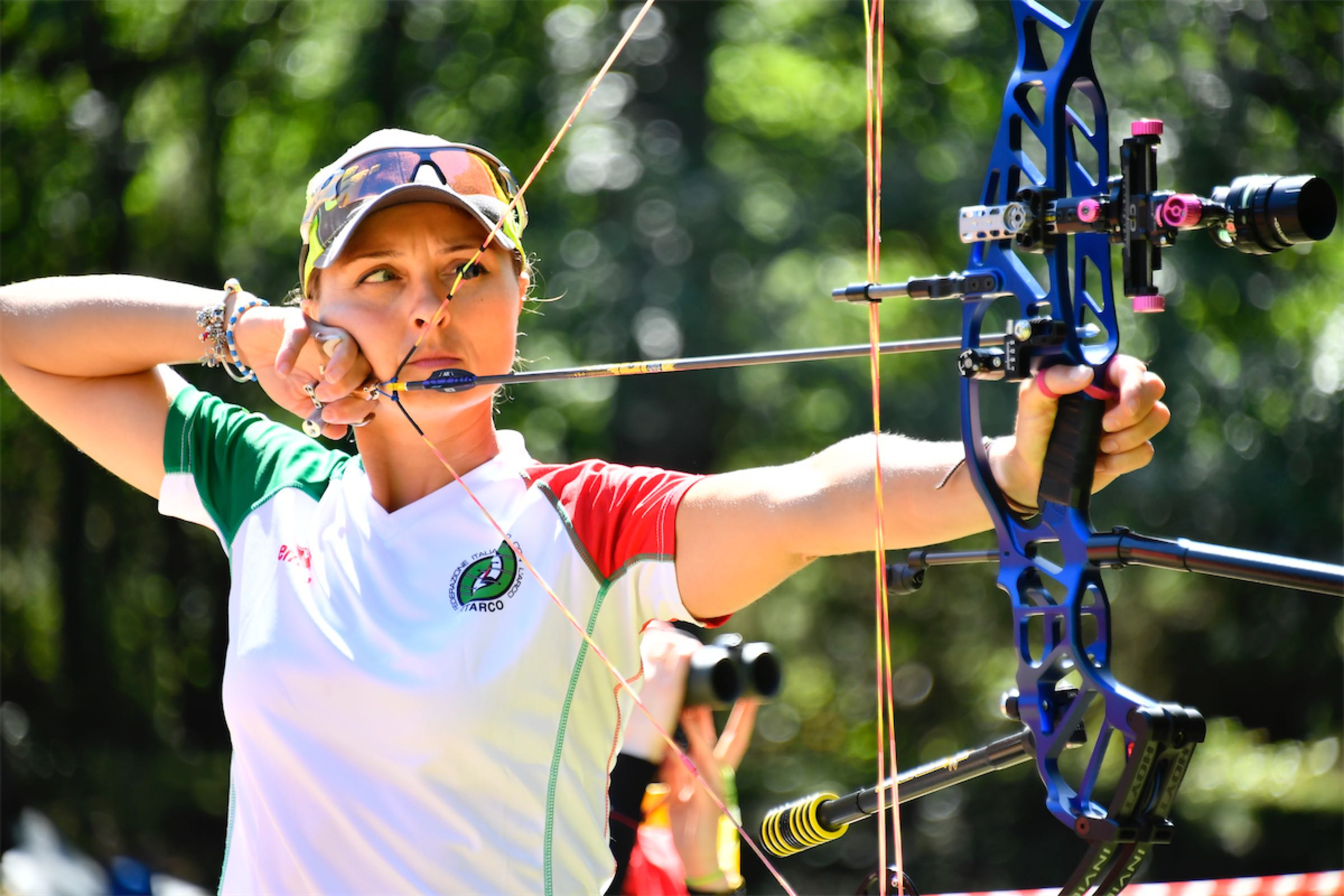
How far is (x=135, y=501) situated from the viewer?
7953 millimetres

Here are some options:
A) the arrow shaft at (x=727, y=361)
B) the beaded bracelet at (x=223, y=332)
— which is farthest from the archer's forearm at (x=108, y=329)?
the arrow shaft at (x=727, y=361)

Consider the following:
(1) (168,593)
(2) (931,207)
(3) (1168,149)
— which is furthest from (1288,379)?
(1) (168,593)

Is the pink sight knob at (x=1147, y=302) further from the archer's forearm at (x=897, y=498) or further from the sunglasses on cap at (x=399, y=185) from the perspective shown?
the sunglasses on cap at (x=399, y=185)

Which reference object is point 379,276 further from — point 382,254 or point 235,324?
point 235,324

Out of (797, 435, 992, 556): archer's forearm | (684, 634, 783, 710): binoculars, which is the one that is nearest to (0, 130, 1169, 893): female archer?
(797, 435, 992, 556): archer's forearm

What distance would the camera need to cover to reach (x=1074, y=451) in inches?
48.6

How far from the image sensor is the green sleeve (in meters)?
1.91

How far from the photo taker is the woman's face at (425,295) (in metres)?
1.71

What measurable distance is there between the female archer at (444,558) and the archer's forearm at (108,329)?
20 centimetres

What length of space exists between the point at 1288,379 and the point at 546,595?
614 centimetres

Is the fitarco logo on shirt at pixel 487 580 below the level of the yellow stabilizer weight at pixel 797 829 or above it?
above

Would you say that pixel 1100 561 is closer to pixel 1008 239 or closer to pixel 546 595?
pixel 1008 239

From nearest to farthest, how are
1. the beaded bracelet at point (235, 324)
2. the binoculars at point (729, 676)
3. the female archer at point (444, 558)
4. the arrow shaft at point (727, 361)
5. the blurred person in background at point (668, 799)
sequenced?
the arrow shaft at point (727, 361)
the female archer at point (444, 558)
the beaded bracelet at point (235, 324)
the binoculars at point (729, 676)
the blurred person in background at point (668, 799)

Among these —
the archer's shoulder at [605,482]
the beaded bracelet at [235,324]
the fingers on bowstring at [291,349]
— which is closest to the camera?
the archer's shoulder at [605,482]
